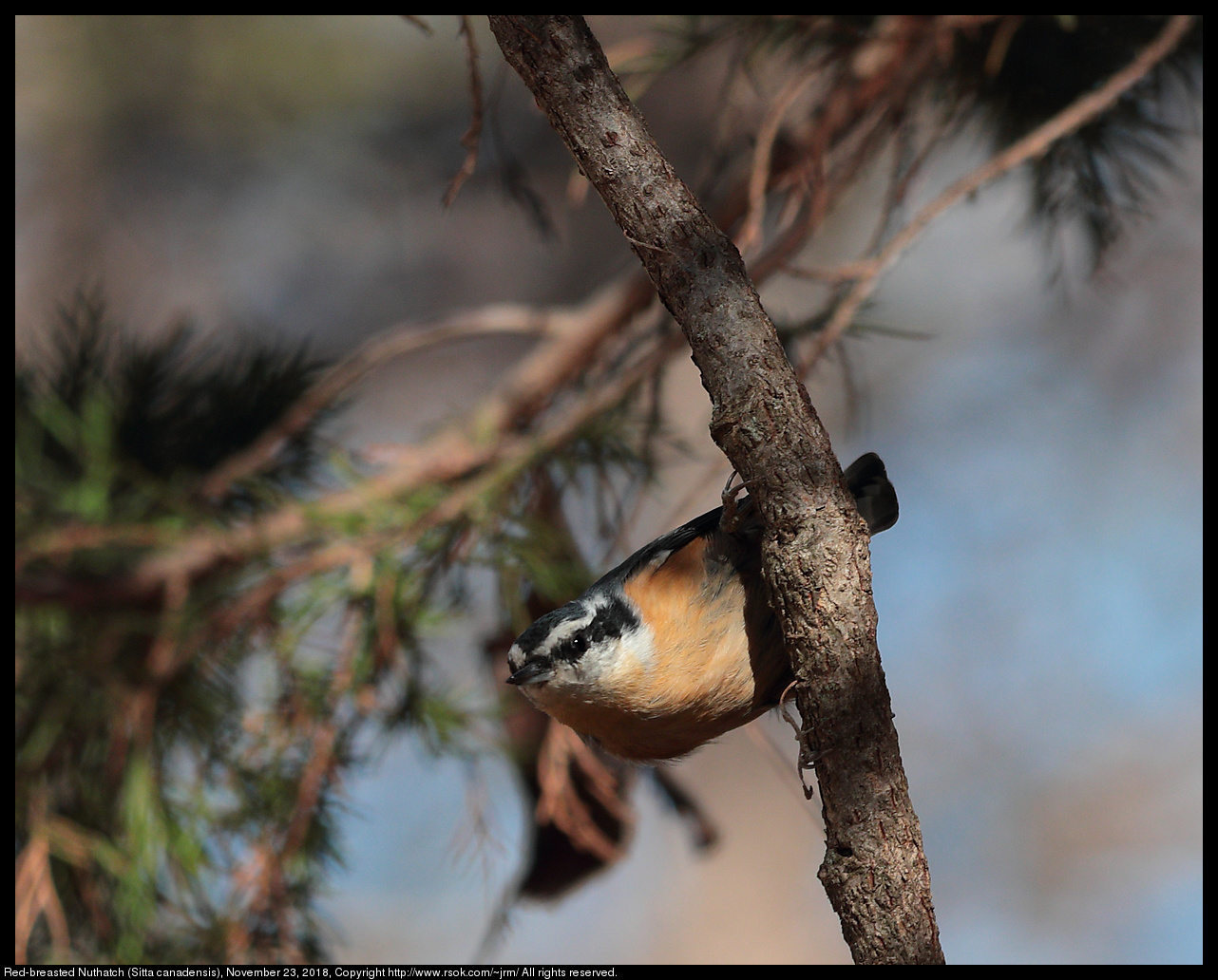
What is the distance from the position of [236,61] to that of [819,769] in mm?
4634

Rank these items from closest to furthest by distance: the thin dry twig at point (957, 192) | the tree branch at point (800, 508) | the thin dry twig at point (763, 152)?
the tree branch at point (800, 508) < the thin dry twig at point (957, 192) < the thin dry twig at point (763, 152)

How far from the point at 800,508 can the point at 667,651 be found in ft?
1.30

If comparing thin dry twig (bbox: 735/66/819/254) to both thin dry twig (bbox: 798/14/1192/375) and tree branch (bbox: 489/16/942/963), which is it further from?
tree branch (bbox: 489/16/942/963)

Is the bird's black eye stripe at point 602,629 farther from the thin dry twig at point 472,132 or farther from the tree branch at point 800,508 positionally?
the thin dry twig at point 472,132

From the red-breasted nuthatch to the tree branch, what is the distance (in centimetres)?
28

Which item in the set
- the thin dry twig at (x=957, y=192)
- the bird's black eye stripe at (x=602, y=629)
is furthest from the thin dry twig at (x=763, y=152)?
the bird's black eye stripe at (x=602, y=629)

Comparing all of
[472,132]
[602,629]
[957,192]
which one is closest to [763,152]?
[957,192]

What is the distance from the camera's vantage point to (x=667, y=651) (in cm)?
111

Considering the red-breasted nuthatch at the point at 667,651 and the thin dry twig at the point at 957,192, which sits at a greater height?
the thin dry twig at the point at 957,192

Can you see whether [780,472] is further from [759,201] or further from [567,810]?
[567,810]

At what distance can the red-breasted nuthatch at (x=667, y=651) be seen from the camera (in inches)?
43.2

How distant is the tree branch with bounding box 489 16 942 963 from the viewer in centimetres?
75

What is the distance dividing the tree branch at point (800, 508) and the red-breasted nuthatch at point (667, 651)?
0.91ft

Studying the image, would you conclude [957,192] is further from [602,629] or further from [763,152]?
[602,629]
